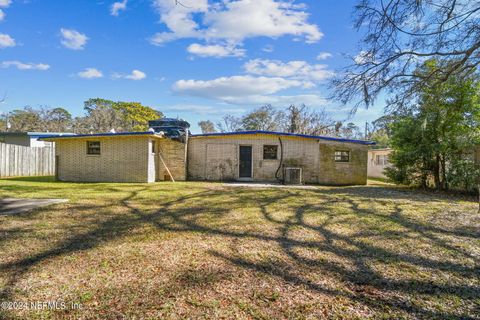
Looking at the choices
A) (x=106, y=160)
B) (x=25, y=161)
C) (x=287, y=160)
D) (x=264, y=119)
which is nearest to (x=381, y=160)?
(x=287, y=160)

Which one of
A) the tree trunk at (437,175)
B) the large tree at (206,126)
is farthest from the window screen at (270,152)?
the large tree at (206,126)

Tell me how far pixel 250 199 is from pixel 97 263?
5.12 metres

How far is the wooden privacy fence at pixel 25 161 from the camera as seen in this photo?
45.3 feet

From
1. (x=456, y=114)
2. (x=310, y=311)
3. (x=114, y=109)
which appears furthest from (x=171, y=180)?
(x=114, y=109)

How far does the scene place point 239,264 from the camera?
310 centimetres

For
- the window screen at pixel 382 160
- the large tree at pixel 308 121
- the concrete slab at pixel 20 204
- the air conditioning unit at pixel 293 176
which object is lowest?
the concrete slab at pixel 20 204

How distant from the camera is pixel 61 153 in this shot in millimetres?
12688

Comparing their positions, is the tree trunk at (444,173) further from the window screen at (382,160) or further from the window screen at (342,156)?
the window screen at (382,160)

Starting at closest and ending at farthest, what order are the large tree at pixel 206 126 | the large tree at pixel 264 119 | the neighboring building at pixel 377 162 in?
the neighboring building at pixel 377 162, the large tree at pixel 264 119, the large tree at pixel 206 126

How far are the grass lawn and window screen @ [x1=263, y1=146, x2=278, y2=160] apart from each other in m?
7.79

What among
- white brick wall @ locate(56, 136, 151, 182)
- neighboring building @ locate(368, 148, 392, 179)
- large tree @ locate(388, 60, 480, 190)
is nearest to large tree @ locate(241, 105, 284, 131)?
neighboring building @ locate(368, 148, 392, 179)

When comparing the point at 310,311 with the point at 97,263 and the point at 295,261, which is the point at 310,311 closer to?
the point at 295,261

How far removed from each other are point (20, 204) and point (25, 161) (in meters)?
11.4

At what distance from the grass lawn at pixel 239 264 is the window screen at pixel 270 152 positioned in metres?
7.79
